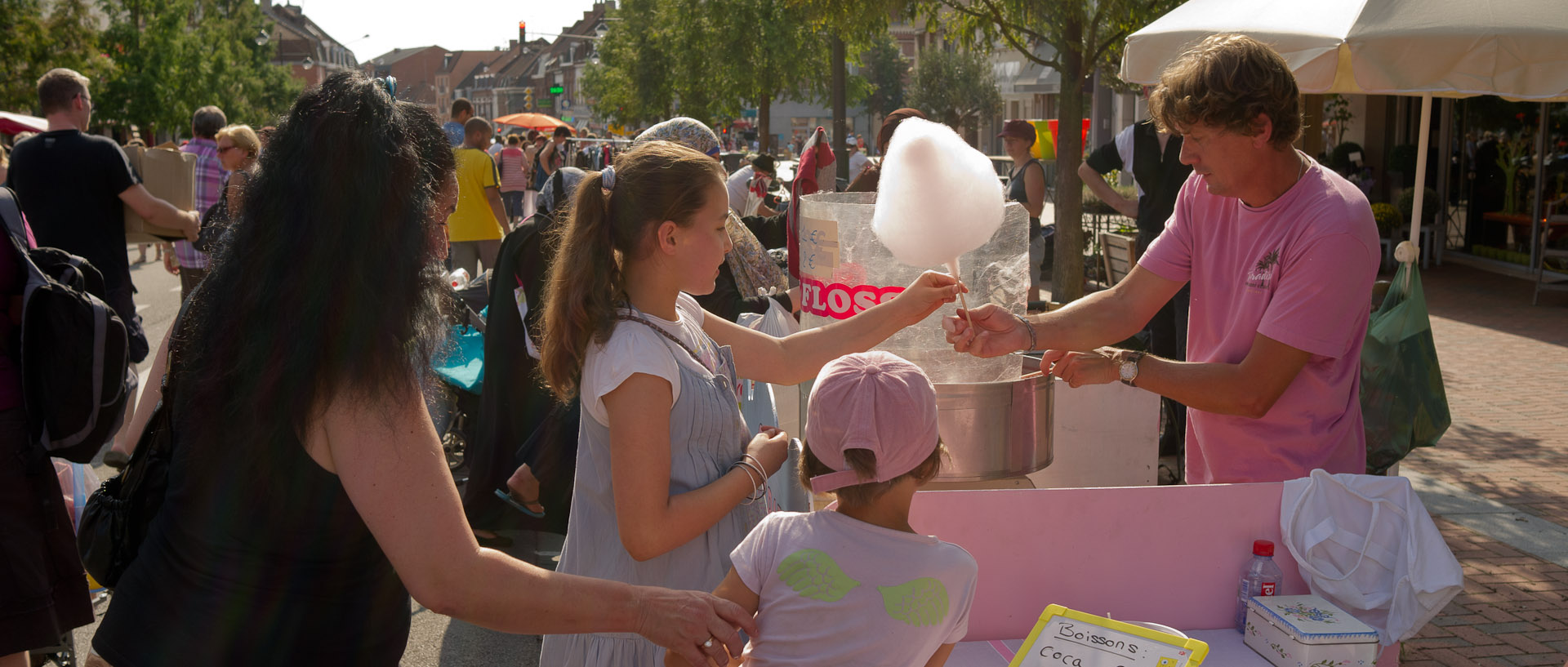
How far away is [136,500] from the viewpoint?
1.66 m

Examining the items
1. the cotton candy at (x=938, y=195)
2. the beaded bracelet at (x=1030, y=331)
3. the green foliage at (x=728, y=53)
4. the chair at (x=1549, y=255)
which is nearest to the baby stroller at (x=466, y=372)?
the cotton candy at (x=938, y=195)

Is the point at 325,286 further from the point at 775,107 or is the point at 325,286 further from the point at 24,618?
the point at 775,107

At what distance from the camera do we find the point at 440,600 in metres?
1.50

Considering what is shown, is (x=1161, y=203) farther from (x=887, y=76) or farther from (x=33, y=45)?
(x=887, y=76)

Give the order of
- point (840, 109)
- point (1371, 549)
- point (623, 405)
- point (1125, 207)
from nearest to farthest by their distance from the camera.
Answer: point (623, 405) < point (1371, 549) < point (1125, 207) < point (840, 109)

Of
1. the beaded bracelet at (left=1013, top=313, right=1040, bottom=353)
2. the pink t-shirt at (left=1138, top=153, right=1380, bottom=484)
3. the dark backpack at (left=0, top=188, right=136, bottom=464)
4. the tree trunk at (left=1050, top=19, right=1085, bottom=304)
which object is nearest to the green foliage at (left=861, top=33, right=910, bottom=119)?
the tree trunk at (left=1050, top=19, right=1085, bottom=304)

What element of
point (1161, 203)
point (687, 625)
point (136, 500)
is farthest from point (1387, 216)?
point (136, 500)

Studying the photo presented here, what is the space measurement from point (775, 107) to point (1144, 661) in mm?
76975

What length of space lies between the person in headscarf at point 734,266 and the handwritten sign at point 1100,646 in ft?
7.15

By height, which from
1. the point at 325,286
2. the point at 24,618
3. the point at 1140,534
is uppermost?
the point at 325,286

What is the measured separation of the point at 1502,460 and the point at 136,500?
6.19 metres

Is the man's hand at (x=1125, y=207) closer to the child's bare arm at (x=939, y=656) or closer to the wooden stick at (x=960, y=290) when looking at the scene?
the wooden stick at (x=960, y=290)

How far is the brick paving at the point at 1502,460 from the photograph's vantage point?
359cm

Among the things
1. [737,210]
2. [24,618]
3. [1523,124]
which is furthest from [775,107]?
[24,618]
